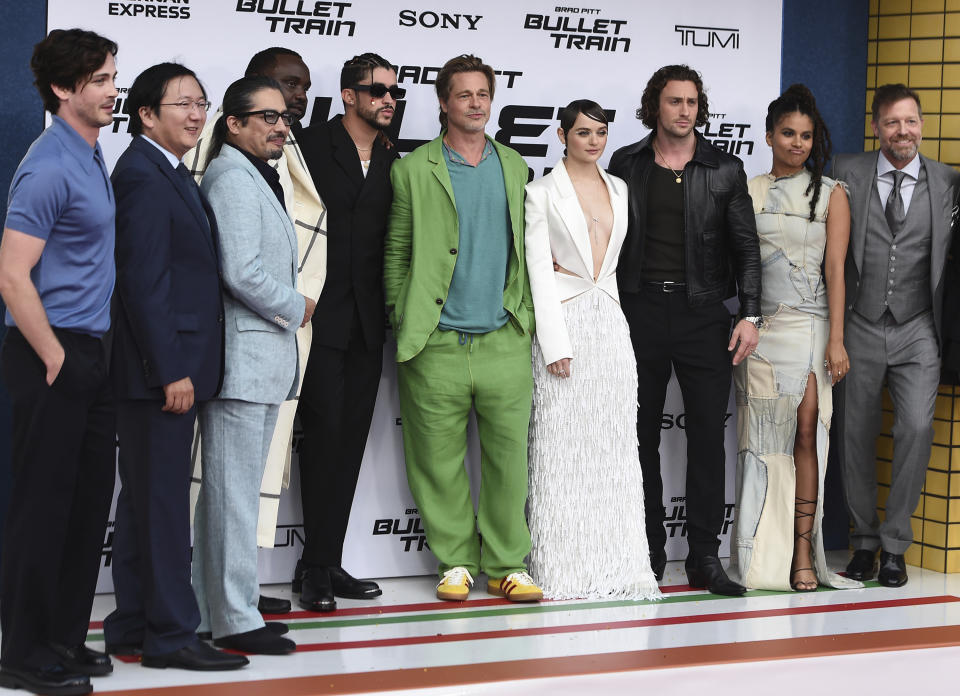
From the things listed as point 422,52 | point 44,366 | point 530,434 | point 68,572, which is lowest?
point 68,572

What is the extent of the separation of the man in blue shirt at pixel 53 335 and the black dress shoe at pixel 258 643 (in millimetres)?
504

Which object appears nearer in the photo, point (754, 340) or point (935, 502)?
point (754, 340)

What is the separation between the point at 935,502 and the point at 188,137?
3549mm

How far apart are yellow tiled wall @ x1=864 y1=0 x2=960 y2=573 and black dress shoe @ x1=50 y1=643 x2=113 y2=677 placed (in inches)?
138

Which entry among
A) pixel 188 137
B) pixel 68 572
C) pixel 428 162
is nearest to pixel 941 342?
pixel 428 162

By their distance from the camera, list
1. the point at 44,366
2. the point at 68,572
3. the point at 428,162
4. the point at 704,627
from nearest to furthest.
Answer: the point at 44,366
the point at 68,572
the point at 704,627
the point at 428,162

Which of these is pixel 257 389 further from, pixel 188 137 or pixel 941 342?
pixel 941 342

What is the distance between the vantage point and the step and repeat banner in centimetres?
443

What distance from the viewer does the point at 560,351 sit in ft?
14.4

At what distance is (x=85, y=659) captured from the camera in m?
3.37

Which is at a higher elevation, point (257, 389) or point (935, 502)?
point (257, 389)

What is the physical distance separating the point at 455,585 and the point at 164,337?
169 centimetres

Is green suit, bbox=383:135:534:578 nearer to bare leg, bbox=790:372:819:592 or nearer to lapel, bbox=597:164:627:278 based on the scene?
lapel, bbox=597:164:627:278

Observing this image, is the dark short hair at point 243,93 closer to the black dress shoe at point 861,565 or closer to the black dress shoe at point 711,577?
the black dress shoe at point 711,577
